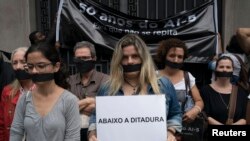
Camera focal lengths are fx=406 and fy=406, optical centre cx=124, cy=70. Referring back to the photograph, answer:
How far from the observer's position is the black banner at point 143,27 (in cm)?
635

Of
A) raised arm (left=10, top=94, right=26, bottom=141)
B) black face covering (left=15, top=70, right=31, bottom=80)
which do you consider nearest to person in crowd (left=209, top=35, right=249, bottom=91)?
black face covering (left=15, top=70, right=31, bottom=80)

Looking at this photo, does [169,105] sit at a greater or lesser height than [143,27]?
lesser

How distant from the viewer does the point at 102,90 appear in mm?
3129

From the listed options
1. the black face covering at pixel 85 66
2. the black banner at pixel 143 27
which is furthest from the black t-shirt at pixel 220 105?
the black banner at pixel 143 27

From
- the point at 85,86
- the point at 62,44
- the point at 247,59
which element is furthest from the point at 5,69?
the point at 247,59

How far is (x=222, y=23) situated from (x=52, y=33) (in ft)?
9.42

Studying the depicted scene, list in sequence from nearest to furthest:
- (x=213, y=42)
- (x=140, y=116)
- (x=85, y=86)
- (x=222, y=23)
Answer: (x=140, y=116) → (x=85, y=86) → (x=213, y=42) → (x=222, y=23)

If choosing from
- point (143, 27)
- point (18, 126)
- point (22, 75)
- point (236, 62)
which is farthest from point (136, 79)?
point (143, 27)

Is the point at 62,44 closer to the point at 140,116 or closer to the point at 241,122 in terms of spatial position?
the point at 241,122

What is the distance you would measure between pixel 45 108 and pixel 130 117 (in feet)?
2.05

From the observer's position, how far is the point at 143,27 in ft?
21.2

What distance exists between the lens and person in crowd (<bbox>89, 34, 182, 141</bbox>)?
304 cm

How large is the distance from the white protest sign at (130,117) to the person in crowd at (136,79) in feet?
0.22

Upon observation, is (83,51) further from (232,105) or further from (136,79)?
(232,105)
